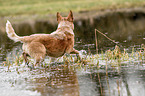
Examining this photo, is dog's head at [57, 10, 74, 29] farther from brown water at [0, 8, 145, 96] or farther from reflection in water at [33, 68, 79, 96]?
reflection in water at [33, 68, 79, 96]

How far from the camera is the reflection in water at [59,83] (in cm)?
678

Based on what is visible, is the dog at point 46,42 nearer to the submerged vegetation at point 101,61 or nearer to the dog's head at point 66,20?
the dog's head at point 66,20

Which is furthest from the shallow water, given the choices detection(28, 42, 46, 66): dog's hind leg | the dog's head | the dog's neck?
the dog's head

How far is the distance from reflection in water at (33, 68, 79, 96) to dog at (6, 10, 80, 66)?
64 cm

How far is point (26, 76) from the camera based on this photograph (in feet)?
28.6

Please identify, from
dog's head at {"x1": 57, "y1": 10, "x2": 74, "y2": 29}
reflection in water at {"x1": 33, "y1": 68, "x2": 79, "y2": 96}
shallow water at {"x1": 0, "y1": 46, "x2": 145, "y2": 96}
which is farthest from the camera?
dog's head at {"x1": 57, "y1": 10, "x2": 74, "y2": 29}

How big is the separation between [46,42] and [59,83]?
2.03 m

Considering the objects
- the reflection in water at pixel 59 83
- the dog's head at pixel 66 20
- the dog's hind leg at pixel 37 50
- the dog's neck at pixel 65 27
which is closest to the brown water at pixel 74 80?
the reflection in water at pixel 59 83

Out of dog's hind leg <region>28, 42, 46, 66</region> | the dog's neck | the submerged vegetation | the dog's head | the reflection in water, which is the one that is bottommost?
the reflection in water

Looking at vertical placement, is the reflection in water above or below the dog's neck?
below

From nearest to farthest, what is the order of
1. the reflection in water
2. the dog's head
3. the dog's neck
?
the reflection in water < the dog's neck < the dog's head

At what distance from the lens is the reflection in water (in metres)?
6.78

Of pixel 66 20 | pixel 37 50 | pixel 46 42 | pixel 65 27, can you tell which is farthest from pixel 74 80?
pixel 66 20

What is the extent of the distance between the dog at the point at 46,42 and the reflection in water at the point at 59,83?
644 mm
